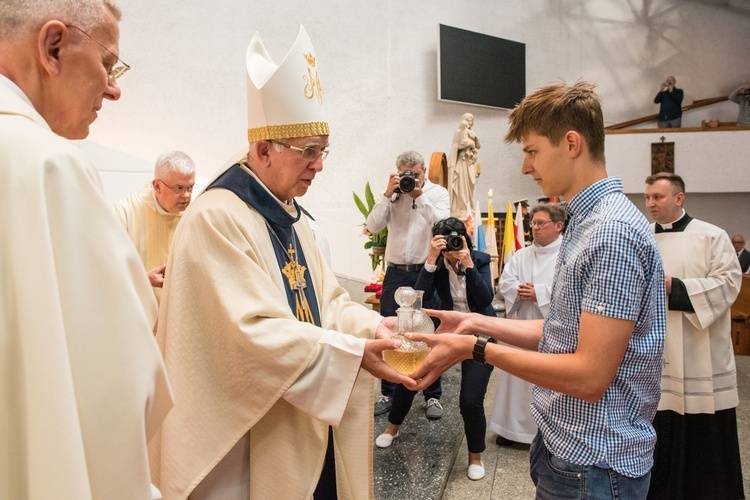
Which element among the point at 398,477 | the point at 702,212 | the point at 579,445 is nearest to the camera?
the point at 579,445

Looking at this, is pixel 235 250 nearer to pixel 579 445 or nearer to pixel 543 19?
pixel 579 445

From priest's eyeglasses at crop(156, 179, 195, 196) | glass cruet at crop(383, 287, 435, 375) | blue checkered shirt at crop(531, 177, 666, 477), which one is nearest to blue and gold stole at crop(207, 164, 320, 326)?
glass cruet at crop(383, 287, 435, 375)

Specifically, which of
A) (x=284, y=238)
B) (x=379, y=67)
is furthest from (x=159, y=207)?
(x=379, y=67)

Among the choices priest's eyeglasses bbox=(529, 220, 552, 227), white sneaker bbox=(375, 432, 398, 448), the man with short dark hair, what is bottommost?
white sneaker bbox=(375, 432, 398, 448)

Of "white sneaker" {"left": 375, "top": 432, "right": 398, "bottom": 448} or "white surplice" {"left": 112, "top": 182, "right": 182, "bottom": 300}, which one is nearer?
"white surplice" {"left": 112, "top": 182, "right": 182, "bottom": 300}

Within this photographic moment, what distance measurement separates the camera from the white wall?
702 cm

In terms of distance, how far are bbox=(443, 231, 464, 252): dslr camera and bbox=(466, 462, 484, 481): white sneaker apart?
1.38m

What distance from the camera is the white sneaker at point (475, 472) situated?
3449 millimetres

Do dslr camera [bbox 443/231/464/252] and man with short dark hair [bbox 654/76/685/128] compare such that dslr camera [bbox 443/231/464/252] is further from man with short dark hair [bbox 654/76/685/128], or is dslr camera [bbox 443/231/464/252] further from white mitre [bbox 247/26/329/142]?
man with short dark hair [bbox 654/76/685/128]

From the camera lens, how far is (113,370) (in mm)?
805

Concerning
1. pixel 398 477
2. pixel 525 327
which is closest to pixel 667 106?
pixel 398 477

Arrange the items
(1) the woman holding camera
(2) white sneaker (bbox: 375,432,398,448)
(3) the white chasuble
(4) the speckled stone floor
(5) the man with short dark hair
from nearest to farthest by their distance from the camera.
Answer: (3) the white chasuble → (4) the speckled stone floor → (1) the woman holding camera → (2) white sneaker (bbox: 375,432,398,448) → (5) the man with short dark hair

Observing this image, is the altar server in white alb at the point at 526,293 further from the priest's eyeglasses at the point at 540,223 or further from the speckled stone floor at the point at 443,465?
the speckled stone floor at the point at 443,465

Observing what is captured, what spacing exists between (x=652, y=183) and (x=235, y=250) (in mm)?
2700
